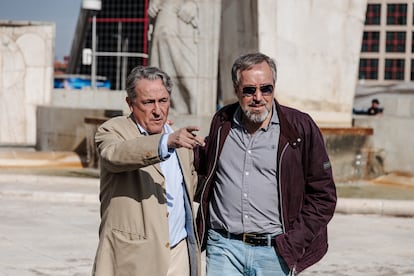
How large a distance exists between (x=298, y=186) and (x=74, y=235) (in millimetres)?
5207

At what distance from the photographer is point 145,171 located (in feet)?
13.7

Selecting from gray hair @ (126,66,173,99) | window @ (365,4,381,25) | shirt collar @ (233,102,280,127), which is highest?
window @ (365,4,381,25)

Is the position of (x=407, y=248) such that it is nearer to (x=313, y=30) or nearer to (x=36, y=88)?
(x=313, y=30)

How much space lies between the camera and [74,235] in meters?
9.22

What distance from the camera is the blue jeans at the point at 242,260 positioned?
4285 millimetres

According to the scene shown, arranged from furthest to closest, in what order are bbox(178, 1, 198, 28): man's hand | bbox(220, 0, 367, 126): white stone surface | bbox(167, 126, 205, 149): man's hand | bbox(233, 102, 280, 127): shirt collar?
1. bbox(178, 1, 198, 28): man's hand
2. bbox(220, 0, 367, 126): white stone surface
3. bbox(233, 102, 280, 127): shirt collar
4. bbox(167, 126, 205, 149): man's hand

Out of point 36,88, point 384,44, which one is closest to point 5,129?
point 36,88

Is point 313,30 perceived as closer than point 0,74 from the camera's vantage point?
Yes

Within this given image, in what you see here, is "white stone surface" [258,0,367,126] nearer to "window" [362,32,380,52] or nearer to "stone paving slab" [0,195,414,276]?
"stone paving slab" [0,195,414,276]

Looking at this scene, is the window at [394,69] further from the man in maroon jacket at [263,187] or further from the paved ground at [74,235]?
the man in maroon jacket at [263,187]

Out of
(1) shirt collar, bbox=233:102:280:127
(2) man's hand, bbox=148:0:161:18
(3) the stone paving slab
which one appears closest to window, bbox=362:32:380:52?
(2) man's hand, bbox=148:0:161:18

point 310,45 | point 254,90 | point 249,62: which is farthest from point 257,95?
point 310,45

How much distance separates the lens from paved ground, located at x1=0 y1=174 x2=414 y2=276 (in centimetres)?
776

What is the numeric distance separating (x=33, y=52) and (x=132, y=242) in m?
19.4
